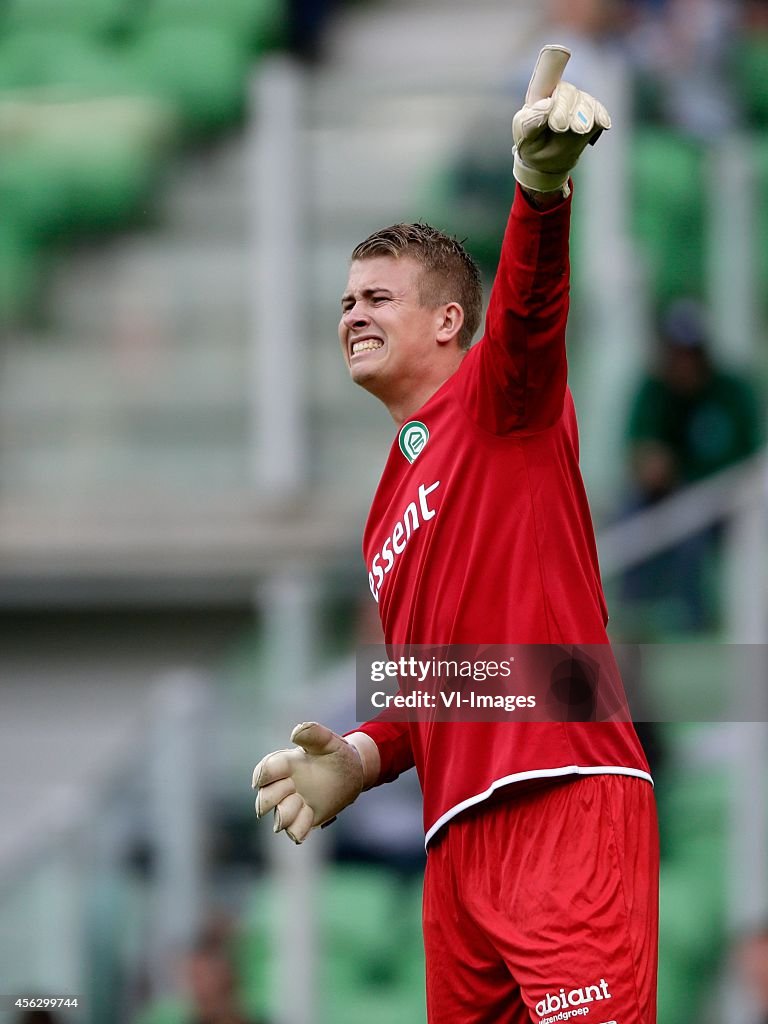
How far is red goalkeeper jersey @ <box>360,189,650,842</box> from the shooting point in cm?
272

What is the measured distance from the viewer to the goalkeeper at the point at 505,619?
2.63 metres

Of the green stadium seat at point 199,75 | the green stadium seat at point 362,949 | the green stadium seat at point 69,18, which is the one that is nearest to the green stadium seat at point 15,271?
the green stadium seat at point 199,75

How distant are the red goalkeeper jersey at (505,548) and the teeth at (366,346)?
138 mm

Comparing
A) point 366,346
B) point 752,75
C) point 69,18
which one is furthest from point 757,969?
point 69,18

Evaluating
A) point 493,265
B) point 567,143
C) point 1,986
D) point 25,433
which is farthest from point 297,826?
point 25,433

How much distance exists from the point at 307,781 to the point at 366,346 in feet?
2.26

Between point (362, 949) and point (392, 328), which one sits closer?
point (392, 328)

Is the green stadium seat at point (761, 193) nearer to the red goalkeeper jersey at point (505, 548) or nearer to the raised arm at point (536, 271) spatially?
the red goalkeeper jersey at point (505, 548)

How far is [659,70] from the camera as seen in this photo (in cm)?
678

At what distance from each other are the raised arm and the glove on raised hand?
0.58 metres

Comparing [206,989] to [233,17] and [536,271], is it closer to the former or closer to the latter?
[536,271]

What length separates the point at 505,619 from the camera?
109 inches

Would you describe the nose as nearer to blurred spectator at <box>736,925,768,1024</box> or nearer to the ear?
the ear

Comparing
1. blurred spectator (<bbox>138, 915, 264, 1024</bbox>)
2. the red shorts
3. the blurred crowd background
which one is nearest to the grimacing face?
the red shorts
